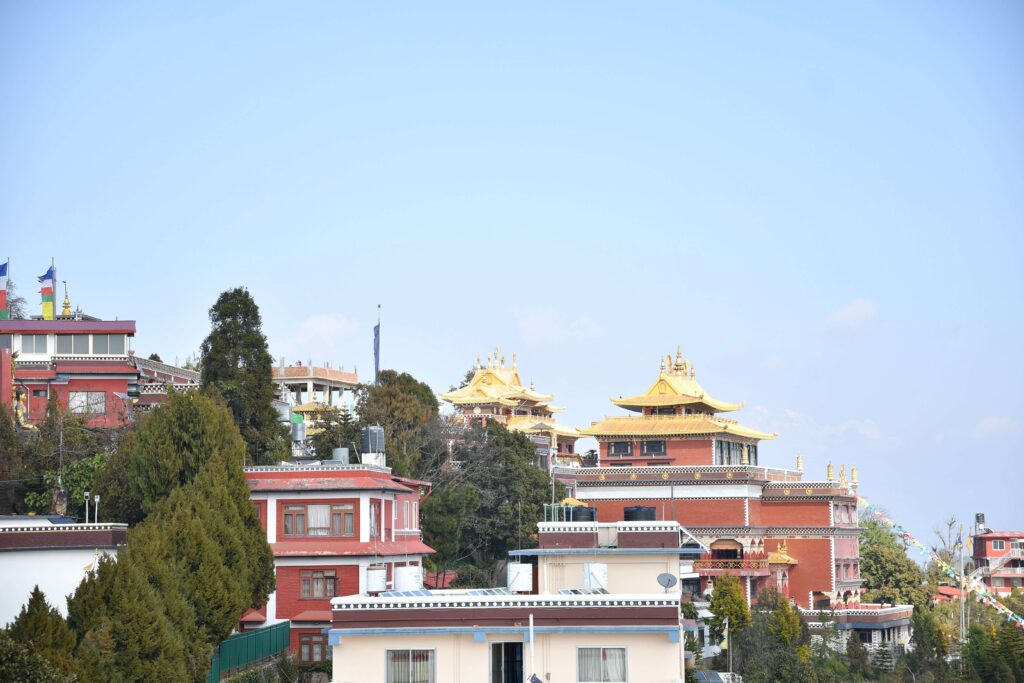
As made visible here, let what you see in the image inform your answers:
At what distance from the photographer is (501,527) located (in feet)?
248

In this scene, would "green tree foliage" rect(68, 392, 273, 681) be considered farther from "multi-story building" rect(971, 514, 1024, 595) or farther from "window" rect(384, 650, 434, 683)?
"multi-story building" rect(971, 514, 1024, 595)

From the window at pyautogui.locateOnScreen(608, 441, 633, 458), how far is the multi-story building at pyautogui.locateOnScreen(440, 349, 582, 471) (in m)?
23.2

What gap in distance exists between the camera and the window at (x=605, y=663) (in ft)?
111

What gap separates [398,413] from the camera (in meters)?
77.9

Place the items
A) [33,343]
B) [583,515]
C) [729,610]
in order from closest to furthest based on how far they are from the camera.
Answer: [583,515] < [729,610] < [33,343]

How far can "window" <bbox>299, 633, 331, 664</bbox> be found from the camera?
50219mm

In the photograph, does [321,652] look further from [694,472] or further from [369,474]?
[694,472]

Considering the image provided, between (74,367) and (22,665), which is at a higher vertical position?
(74,367)

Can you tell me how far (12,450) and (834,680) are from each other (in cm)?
3354

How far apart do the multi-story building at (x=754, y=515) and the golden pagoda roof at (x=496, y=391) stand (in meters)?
33.0

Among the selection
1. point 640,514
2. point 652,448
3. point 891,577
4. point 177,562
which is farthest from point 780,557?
point 177,562

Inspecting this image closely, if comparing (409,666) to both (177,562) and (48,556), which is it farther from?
(48,556)

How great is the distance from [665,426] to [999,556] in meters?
43.4

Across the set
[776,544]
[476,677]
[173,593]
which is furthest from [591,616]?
[776,544]
